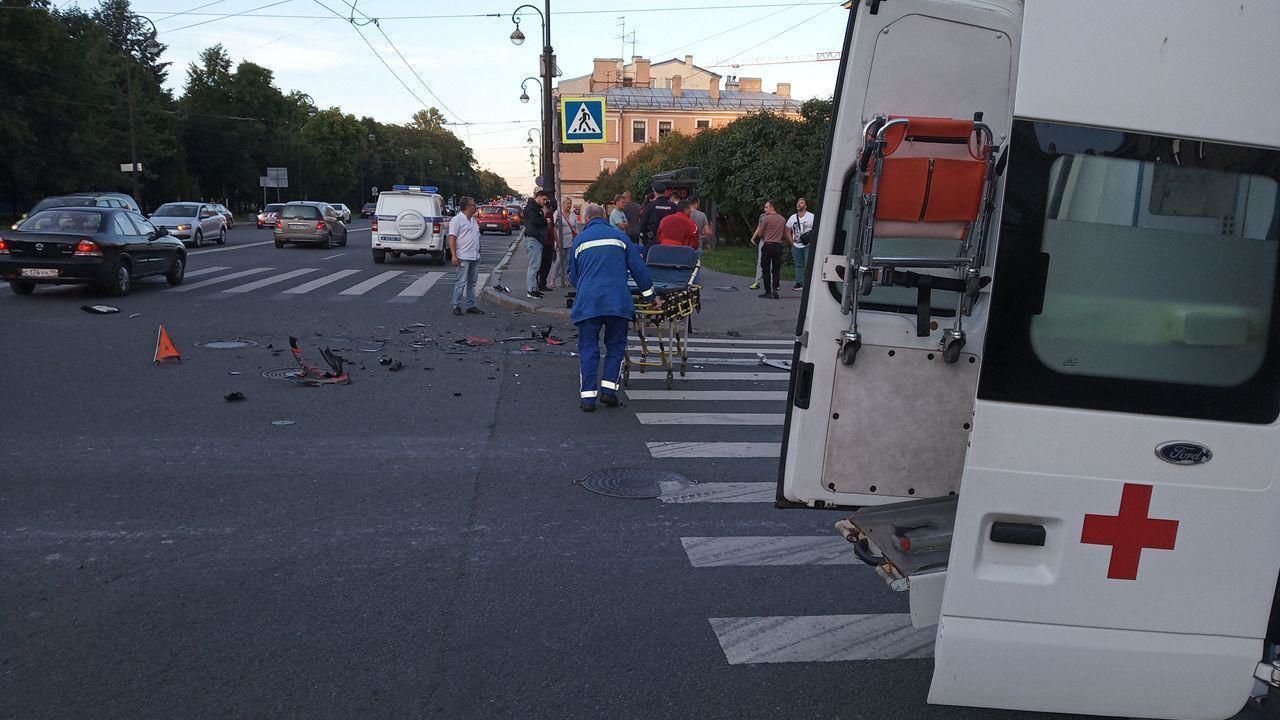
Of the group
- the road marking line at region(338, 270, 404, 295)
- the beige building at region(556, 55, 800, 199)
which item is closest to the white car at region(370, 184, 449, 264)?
the road marking line at region(338, 270, 404, 295)

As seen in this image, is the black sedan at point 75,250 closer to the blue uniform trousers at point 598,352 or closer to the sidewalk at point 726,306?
the sidewalk at point 726,306

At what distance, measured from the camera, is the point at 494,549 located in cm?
509

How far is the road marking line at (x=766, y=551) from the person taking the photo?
504 centimetres

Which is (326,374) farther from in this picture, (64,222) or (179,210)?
(179,210)

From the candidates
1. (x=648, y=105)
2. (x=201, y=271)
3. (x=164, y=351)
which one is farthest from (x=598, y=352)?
(x=648, y=105)

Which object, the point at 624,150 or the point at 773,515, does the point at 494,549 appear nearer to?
the point at 773,515

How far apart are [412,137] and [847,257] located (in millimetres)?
144356

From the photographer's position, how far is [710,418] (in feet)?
28.1

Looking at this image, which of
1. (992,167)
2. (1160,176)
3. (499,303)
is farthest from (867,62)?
(499,303)

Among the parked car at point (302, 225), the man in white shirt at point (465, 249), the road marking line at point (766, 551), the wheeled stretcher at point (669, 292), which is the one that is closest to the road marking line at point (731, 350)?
the wheeled stretcher at point (669, 292)

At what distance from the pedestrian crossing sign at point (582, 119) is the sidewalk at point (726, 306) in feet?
9.73

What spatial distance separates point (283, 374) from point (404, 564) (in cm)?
577

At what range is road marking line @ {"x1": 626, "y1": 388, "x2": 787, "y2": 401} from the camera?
374 inches

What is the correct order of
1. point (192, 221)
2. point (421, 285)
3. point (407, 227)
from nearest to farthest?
1. point (421, 285)
2. point (407, 227)
3. point (192, 221)
